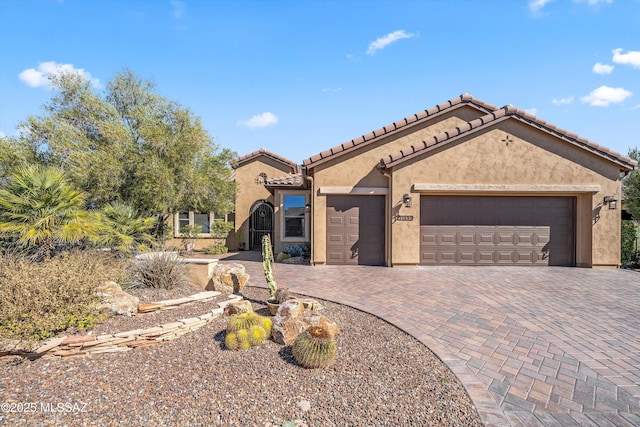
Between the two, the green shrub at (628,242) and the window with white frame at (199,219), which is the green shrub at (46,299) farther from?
the green shrub at (628,242)

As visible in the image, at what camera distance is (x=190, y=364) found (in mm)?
3912

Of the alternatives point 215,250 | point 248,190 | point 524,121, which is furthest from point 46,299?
point 524,121

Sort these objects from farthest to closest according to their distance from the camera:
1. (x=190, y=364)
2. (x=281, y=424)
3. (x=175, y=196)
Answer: (x=175, y=196) → (x=190, y=364) → (x=281, y=424)

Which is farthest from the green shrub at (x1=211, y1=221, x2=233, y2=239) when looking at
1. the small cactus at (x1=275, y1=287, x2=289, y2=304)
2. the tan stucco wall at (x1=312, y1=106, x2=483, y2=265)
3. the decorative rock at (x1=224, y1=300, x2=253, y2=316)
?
the small cactus at (x1=275, y1=287, x2=289, y2=304)

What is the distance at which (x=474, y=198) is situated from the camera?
11070mm

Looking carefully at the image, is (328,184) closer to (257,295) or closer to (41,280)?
(257,295)

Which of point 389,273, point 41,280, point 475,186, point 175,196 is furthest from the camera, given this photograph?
point 175,196

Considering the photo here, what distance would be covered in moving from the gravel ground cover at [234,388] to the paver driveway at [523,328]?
1.68ft

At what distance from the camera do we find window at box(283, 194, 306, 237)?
1430 centimetres

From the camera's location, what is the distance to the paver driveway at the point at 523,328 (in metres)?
3.16

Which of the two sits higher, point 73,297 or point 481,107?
point 481,107

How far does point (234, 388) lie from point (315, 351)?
Result: 1072 millimetres

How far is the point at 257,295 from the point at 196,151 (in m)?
7.71

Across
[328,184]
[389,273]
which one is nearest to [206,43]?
[328,184]
